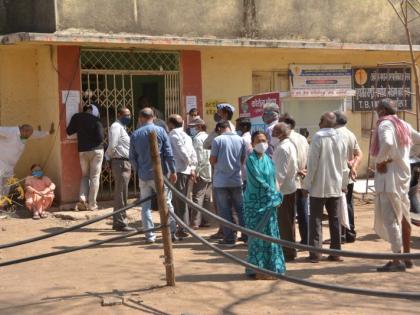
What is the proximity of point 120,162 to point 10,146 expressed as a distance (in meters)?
2.31

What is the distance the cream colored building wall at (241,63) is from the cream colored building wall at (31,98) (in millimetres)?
2979

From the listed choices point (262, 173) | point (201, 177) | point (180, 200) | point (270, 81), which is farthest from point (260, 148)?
point (270, 81)

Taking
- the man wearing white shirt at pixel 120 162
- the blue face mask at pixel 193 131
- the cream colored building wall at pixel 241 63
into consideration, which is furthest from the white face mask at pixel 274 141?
the cream colored building wall at pixel 241 63

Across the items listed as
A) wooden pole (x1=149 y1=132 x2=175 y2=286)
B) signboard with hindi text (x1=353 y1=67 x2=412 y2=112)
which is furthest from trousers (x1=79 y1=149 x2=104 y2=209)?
signboard with hindi text (x1=353 y1=67 x2=412 y2=112)

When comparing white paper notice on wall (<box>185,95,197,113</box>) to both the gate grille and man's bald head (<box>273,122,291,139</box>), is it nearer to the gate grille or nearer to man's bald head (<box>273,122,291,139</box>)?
the gate grille

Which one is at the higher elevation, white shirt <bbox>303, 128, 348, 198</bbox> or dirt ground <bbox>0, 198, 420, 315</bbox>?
white shirt <bbox>303, 128, 348, 198</bbox>

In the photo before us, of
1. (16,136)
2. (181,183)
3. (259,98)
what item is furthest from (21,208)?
(259,98)

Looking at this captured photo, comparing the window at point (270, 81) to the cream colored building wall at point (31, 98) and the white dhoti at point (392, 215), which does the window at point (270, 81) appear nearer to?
the cream colored building wall at point (31, 98)

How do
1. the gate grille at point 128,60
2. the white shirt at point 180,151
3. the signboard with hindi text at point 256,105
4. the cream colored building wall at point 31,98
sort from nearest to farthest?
the white shirt at point 180,151
the signboard with hindi text at point 256,105
the cream colored building wall at point 31,98
the gate grille at point 128,60

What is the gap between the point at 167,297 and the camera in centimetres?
668

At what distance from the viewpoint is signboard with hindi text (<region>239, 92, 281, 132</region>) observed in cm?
1125

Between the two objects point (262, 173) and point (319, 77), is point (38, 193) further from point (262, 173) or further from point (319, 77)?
point (319, 77)

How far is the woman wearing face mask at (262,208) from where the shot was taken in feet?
23.9

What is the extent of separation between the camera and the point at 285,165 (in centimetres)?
822
